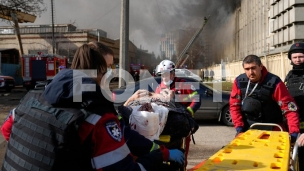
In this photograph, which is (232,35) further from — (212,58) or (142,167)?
(142,167)

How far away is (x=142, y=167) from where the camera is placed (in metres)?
1.95

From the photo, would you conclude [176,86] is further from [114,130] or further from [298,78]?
[114,130]

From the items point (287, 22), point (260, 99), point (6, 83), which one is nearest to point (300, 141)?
point (260, 99)

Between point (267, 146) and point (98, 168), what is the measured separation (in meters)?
1.73

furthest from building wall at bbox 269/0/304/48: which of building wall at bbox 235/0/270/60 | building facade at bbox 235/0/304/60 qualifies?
building wall at bbox 235/0/270/60

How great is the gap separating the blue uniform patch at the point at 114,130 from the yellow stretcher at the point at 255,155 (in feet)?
2.50

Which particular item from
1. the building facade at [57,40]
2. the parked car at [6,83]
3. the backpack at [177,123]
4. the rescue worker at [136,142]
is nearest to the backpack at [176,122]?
the backpack at [177,123]

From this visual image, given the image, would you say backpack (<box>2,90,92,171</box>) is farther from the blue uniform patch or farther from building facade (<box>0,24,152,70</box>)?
building facade (<box>0,24,152,70</box>)

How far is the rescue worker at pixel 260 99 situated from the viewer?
11.9 feet

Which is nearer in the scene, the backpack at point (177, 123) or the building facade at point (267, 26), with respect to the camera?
the backpack at point (177, 123)

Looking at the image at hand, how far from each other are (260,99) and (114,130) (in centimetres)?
243

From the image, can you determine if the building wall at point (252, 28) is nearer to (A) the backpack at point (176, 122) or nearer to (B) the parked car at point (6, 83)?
(B) the parked car at point (6, 83)

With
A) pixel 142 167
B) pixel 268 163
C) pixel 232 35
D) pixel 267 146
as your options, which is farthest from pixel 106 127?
pixel 232 35

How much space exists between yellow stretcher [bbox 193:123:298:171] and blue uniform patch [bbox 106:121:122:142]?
2.50ft
